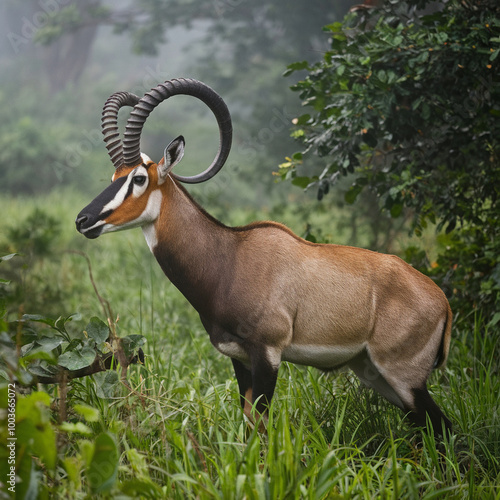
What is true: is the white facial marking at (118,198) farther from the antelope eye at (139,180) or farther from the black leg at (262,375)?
the black leg at (262,375)

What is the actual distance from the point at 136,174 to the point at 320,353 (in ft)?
4.45

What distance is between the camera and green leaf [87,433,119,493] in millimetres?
2086

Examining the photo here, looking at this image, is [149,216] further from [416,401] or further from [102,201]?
[416,401]

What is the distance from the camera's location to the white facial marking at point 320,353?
3.10 meters

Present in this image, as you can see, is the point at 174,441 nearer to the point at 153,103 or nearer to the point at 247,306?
the point at 247,306

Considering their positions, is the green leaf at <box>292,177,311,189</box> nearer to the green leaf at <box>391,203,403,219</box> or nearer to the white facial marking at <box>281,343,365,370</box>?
the green leaf at <box>391,203,403,219</box>

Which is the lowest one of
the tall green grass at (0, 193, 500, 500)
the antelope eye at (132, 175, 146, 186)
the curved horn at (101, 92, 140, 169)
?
the tall green grass at (0, 193, 500, 500)

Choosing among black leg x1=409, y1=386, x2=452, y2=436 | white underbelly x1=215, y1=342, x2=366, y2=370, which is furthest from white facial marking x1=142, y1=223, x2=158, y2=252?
black leg x1=409, y1=386, x2=452, y2=436

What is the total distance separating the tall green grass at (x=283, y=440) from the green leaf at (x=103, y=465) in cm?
4

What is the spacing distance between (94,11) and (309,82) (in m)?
13.2

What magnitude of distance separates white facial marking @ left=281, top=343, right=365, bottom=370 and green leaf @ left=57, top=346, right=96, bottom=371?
1.02 m

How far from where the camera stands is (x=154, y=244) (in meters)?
3.13

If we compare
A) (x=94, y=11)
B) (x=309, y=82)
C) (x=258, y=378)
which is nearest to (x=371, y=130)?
(x=309, y=82)

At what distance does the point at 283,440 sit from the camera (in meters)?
2.73
